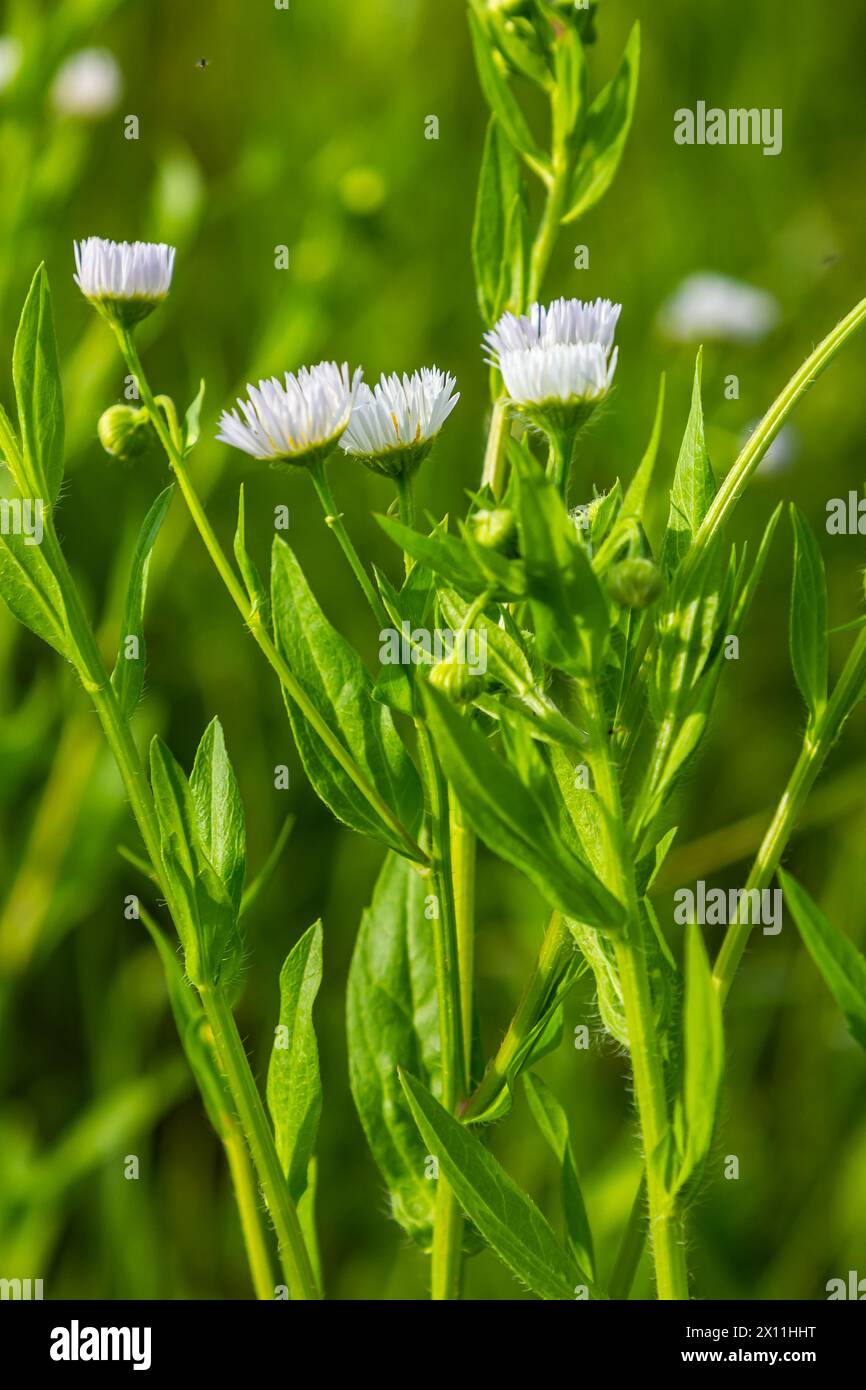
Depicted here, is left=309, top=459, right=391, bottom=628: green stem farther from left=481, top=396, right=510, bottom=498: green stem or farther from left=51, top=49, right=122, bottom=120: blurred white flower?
left=51, top=49, right=122, bottom=120: blurred white flower

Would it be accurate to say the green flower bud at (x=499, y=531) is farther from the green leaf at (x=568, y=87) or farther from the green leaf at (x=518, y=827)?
the green leaf at (x=568, y=87)

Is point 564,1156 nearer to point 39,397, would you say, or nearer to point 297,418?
point 297,418

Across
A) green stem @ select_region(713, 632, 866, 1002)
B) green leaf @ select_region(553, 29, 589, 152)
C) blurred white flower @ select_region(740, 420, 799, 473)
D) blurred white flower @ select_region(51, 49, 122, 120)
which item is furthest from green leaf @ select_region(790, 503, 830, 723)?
blurred white flower @ select_region(51, 49, 122, 120)

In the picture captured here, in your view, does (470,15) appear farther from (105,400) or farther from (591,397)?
(105,400)

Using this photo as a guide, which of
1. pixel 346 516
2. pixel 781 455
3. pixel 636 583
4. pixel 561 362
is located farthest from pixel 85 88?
pixel 636 583

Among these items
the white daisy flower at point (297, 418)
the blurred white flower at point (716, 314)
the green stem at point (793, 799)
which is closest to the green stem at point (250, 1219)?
the green stem at point (793, 799)
